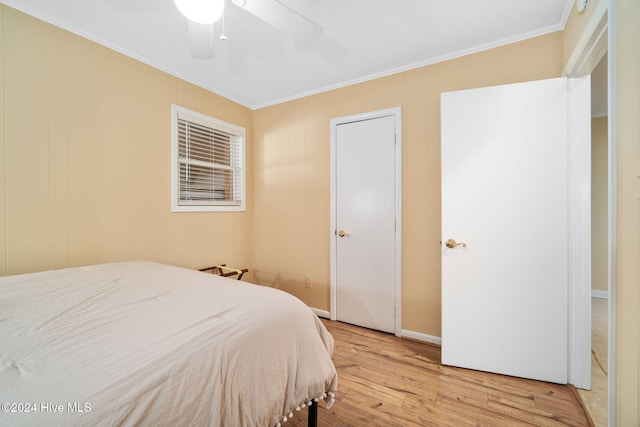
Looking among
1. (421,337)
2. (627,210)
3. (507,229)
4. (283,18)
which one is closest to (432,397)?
(421,337)

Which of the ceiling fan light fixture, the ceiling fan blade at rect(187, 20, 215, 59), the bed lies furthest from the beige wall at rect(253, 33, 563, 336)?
the ceiling fan light fixture

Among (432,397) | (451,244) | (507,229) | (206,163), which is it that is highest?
(206,163)

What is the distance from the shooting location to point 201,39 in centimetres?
146

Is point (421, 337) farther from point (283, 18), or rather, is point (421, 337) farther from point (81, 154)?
point (81, 154)

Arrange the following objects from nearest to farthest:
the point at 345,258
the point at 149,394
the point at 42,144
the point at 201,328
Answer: the point at 149,394, the point at 201,328, the point at 42,144, the point at 345,258

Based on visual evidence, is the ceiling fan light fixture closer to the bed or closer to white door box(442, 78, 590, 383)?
the bed

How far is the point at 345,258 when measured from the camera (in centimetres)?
281

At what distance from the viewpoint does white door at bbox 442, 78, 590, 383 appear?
178 centimetres

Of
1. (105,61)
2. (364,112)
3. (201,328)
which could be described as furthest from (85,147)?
(364,112)

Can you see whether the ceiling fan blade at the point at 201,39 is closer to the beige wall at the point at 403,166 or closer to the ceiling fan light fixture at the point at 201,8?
the ceiling fan light fixture at the point at 201,8

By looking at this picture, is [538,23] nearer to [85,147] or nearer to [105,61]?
[105,61]

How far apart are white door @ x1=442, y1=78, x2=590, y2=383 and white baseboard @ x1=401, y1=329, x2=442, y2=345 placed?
0.35 meters

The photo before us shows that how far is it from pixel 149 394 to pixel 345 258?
222 centimetres

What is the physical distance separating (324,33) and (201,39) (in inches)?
37.6
